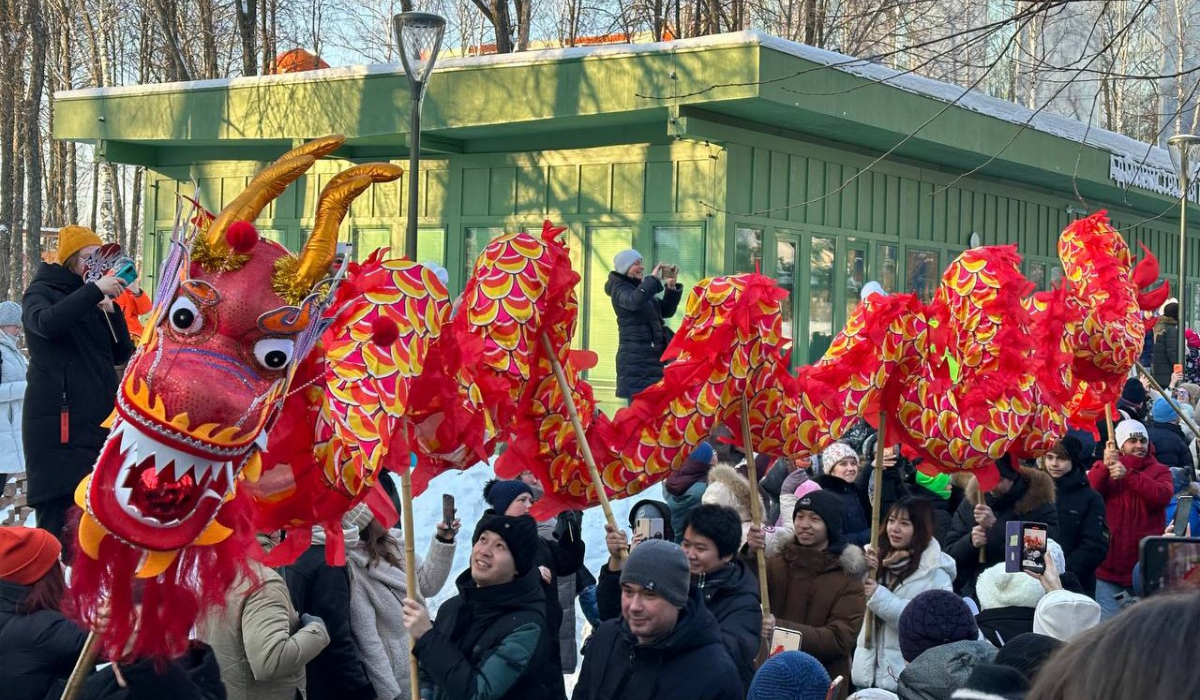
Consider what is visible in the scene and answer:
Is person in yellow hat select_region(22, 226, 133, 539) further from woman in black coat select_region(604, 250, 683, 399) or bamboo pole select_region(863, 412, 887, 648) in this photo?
woman in black coat select_region(604, 250, 683, 399)

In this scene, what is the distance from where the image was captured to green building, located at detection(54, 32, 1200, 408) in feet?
39.5

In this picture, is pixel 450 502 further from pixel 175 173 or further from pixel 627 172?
pixel 175 173

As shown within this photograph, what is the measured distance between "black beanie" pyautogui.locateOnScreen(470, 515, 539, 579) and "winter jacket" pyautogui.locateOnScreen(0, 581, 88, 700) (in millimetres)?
1249

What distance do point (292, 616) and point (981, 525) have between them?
131 inches

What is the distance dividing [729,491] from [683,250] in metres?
6.86

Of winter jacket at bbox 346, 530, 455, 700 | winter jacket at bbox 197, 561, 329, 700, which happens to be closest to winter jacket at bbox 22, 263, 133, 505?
winter jacket at bbox 346, 530, 455, 700

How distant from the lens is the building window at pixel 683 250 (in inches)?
497

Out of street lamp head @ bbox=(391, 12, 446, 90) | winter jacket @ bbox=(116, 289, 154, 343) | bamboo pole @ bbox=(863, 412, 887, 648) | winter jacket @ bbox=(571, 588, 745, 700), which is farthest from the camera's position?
street lamp head @ bbox=(391, 12, 446, 90)

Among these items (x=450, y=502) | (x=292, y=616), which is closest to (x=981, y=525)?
(x=450, y=502)

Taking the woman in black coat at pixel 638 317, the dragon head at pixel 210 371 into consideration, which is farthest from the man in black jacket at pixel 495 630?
the woman in black coat at pixel 638 317

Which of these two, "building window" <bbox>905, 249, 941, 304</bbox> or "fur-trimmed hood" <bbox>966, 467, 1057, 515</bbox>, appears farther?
"building window" <bbox>905, 249, 941, 304</bbox>

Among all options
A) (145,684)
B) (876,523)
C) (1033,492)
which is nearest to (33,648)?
(145,684)

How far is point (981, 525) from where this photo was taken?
6.10 m

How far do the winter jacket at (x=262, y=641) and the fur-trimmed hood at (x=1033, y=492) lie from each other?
11.2 feet
